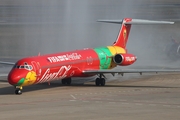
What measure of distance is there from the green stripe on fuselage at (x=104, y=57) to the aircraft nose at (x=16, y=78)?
833 cm

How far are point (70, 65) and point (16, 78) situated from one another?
5.04 meters

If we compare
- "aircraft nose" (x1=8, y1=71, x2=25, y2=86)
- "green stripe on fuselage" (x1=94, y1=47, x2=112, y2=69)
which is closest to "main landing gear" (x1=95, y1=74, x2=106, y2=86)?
"green stripe on fuselage" (x1=94, y1=47, x2=112, y2=69)

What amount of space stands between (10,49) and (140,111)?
36.6 m

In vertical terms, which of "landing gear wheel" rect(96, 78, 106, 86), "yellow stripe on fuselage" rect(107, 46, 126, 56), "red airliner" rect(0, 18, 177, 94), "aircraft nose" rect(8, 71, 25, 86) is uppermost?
"yellow stripe on fuselage" rect(107, 46, 126, 56)

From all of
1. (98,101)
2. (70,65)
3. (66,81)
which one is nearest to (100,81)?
(66,81)

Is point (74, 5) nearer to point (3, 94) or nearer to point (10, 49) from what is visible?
point (10, 49)

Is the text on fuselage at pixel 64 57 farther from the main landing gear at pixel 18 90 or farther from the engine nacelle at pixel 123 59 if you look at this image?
the engine nacelle at pixel 123 59

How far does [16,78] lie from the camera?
37.7 m

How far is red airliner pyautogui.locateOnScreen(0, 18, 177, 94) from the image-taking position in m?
38.5

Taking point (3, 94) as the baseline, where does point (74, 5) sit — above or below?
above

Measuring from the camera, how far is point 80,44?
67.4 meters

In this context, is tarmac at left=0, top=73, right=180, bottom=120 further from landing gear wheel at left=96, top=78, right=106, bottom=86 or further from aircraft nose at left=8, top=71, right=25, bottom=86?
aircraft nose at left=8, top=71, right=25, bottom=86

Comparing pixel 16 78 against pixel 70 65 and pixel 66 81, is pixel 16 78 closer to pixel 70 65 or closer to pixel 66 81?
pixel 70 65

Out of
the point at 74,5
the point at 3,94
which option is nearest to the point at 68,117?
the point at 3,94
